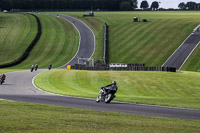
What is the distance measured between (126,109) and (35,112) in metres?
5.74

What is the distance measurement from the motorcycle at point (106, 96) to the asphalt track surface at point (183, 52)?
60542mm

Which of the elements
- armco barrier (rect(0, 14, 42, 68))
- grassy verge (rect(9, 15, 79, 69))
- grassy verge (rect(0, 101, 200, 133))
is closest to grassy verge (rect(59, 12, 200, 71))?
grassy verge (rect(9, 15, 79, 69))

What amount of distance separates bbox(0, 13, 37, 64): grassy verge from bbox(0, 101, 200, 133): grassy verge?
80.4 metres

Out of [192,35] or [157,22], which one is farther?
[157,22]

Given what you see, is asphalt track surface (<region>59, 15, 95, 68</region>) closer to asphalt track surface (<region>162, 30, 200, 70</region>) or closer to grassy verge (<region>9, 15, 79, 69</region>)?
grassy verge (<region>9, 15, 79, 69</region>)

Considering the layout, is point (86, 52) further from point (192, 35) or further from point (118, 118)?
point (118, 118)

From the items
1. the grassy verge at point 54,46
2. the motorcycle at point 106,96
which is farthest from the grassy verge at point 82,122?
the grassy verge at point 54,46

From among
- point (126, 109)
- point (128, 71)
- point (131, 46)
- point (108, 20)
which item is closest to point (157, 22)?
point (108, 20)

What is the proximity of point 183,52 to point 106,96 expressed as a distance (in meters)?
73.2

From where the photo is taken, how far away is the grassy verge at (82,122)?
59.2 feet

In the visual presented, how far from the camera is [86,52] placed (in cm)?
11119

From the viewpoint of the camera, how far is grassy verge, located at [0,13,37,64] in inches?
4279

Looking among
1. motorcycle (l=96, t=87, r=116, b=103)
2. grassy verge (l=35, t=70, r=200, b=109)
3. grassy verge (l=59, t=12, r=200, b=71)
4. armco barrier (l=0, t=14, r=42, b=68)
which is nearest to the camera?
motorcycle (l=96, t=87, r=116, b=103)

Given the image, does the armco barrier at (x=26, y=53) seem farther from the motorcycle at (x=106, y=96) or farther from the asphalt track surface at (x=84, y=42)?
the motorcycle at (x=106, y=96)
